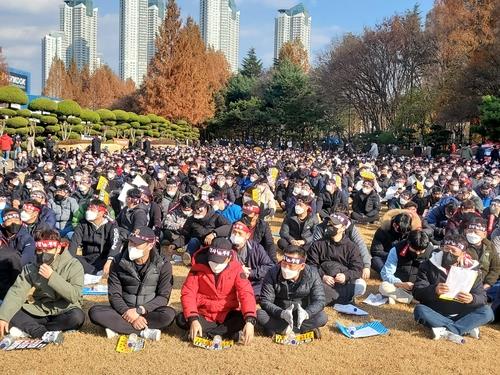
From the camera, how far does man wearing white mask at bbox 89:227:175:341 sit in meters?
5.36

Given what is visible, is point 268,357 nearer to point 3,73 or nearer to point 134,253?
point 134,253

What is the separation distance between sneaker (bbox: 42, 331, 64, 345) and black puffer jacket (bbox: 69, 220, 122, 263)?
2480mm

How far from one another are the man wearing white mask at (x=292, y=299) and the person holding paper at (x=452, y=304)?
3.77ft

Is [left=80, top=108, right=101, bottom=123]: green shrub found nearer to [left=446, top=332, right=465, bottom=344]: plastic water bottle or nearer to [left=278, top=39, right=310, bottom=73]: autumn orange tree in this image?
[left=278, top=39, right=310, bottom=73]: autumn orange tree

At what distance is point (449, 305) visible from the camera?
570 cm

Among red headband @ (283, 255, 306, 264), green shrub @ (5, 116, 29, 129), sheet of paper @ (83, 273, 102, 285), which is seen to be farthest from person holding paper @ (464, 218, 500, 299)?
green shrub @ (5, 116, 29, 129)

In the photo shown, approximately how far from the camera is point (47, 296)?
536cm

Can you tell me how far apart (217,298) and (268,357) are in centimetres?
76

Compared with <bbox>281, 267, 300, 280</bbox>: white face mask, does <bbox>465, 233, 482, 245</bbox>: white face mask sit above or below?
above

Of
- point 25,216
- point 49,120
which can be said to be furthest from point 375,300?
point 49,120

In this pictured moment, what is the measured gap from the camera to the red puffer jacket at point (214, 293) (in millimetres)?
5242

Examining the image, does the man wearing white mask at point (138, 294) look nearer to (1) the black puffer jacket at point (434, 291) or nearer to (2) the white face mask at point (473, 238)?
(1) the black puffer jacket at point (434, 291)

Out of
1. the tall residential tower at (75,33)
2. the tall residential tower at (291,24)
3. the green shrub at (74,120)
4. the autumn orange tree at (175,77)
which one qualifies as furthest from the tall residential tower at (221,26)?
the green shrub at (74,120)

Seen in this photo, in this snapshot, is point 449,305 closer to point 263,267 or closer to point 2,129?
point 263,267
